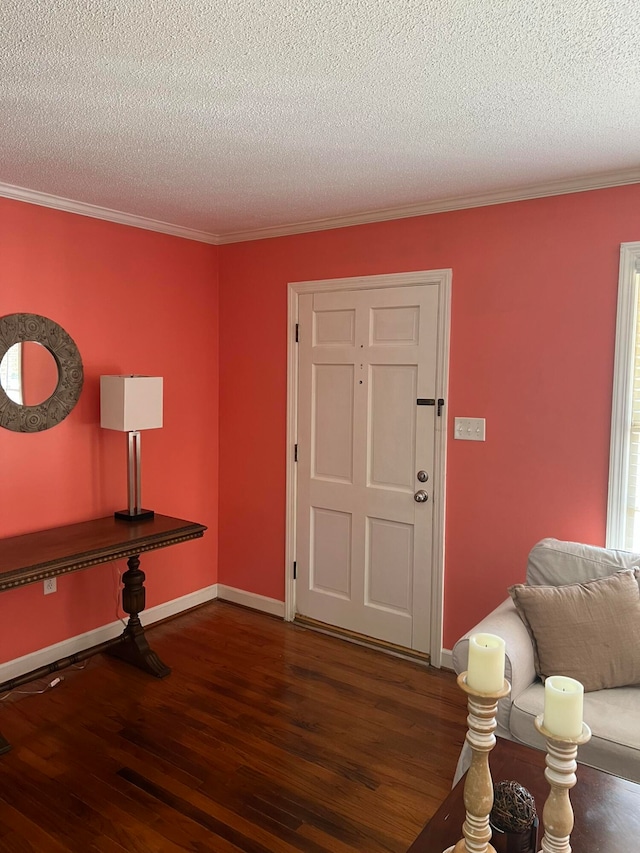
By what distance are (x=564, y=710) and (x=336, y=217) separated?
297 cm

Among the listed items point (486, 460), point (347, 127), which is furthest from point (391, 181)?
point (486, 460)

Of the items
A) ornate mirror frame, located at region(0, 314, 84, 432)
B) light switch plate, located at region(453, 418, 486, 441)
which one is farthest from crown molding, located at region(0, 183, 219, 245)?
light switch plate, located at region(453, 418, 486, 441)

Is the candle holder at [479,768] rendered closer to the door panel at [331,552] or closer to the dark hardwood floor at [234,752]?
the dark hardwood floor at [234,752]

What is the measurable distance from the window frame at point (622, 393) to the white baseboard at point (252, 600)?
2090 millimetres

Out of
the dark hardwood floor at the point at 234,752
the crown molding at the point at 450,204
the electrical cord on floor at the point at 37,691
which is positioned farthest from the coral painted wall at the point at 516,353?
the electrical cord on floor at the point at 37,691

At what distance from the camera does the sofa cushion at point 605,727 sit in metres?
1.96

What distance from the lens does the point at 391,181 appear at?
2879mm

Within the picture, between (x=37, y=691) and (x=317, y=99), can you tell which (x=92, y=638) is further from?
(x=317, y=99)

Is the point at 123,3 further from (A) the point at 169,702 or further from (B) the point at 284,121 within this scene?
(A) the point at 169,702

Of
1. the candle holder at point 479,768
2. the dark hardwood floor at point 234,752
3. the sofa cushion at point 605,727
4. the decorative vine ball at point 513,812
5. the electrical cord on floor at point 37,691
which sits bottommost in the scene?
the dark hardwood floor at point 234,752

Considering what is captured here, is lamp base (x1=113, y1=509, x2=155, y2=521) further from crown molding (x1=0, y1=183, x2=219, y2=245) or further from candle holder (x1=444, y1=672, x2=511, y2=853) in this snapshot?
candle holder (x1=444, y1=672, x2=511, y2=853)

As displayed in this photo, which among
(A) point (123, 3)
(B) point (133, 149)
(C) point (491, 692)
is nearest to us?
(C) point (491, 692)

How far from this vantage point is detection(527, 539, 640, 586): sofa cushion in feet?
8.34

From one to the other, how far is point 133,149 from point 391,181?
1147 millimetres
